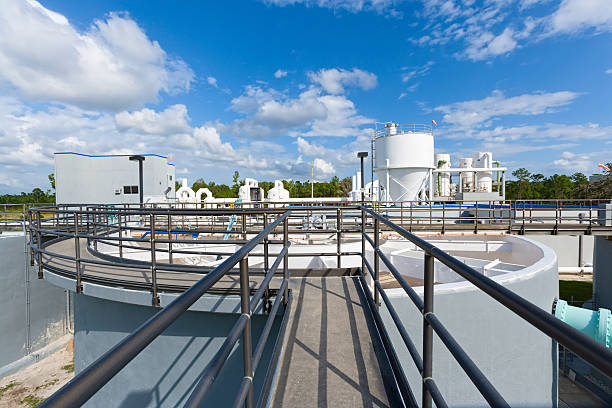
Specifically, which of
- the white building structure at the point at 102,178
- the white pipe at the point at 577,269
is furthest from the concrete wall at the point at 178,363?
the white pipe at the point at 577,269

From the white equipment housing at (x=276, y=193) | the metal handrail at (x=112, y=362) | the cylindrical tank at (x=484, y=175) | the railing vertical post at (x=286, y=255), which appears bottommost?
the railing vertical post at (x=286, y=255)

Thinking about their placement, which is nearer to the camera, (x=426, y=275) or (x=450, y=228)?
(x=426, y=275)

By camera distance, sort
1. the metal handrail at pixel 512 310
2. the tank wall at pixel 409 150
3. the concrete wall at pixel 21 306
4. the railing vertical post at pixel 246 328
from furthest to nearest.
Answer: the tank wall at pixel 409 150 → the concrete wall at pixel 21 306 → the railing vertical post at pixel 246 328 → the metal handrail at pixel 512 310

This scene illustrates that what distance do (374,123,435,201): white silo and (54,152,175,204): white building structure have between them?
1844cm

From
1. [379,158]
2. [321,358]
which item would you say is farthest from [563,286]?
[321,358]

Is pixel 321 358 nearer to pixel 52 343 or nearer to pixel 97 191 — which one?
pixel 52 343

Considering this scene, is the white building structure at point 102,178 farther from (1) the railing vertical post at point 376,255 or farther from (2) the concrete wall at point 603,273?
(2) the concrete wall at point 603,273

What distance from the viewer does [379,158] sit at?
23109 millimetres

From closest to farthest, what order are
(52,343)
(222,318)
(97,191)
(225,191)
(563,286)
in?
1. (222,318)
2. (52,343)
3. (563,286)
4. (97,191)
5. (225,191)

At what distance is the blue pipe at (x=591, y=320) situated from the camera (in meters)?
7.19

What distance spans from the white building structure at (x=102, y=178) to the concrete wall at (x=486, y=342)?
87.0ft

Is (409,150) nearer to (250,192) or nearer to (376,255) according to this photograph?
(250,192)

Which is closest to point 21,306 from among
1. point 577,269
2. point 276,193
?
point 276,193

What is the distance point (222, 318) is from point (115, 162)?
98.6ft
